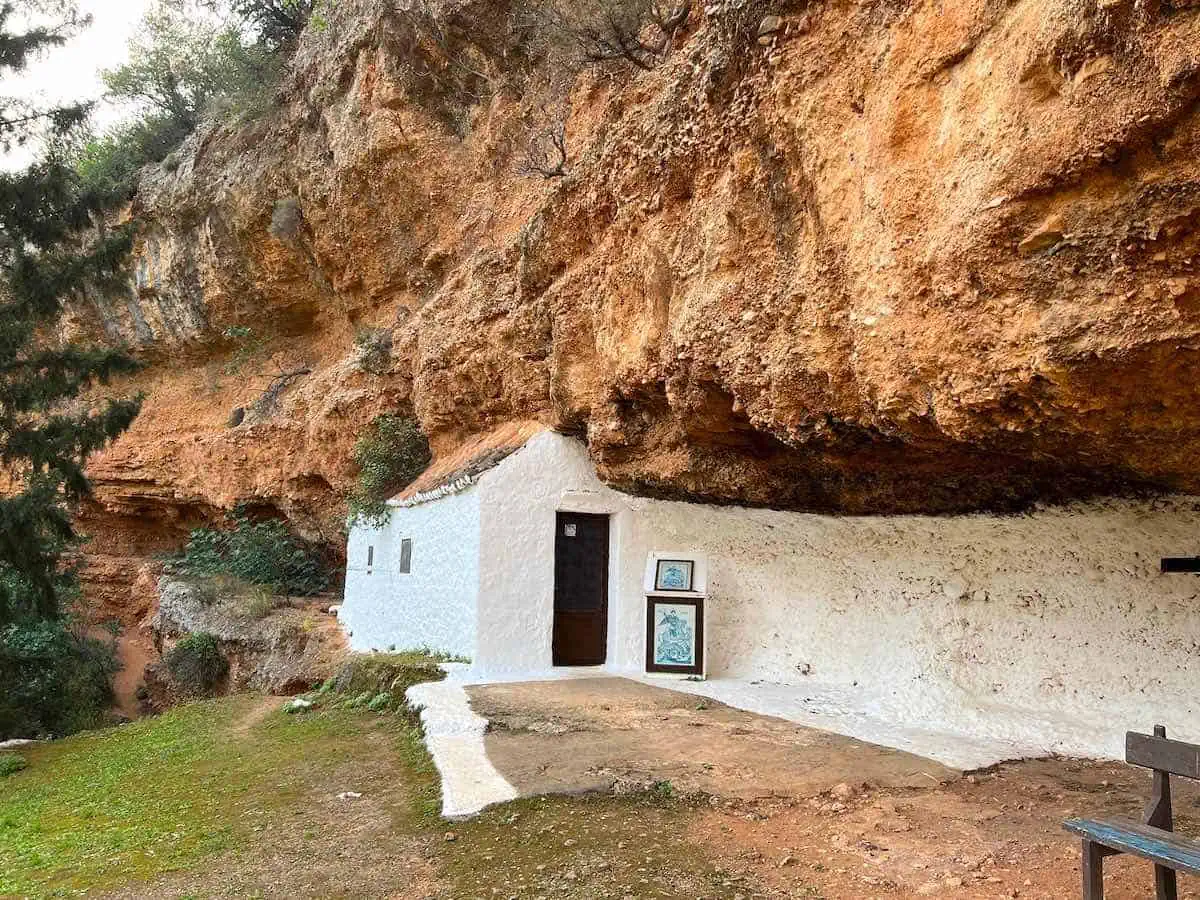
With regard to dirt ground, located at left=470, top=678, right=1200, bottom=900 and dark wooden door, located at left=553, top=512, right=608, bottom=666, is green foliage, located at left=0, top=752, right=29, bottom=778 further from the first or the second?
dark wooden door, located at left=553, top=512, right=608, bottom=666

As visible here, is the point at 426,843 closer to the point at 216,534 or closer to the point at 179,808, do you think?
the point at 179,808

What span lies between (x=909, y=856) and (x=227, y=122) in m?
18.9

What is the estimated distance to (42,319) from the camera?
11047 mm

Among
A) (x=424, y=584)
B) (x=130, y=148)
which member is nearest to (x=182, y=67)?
(x=130, y=148)

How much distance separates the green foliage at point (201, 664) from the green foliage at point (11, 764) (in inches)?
168

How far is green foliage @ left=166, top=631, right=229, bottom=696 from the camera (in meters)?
12.5

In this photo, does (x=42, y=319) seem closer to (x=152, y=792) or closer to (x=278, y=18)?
(x=152, y=792)

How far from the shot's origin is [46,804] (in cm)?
633

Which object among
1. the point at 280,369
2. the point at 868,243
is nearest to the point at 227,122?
the point at 280,369

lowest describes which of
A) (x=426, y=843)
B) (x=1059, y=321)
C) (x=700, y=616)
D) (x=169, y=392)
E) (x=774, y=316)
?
(x=426, y=843)

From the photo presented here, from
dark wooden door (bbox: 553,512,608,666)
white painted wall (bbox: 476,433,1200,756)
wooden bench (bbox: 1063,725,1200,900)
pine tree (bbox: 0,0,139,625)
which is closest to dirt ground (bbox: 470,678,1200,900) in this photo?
wooden bench (bbox: 1063,725,1200,900)

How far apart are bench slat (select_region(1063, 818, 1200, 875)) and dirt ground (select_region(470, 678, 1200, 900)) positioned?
1.92 ft

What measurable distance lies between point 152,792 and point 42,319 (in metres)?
7.98

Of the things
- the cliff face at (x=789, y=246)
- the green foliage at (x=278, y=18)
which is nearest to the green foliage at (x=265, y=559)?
the cliff face at (x=789, y=246)
